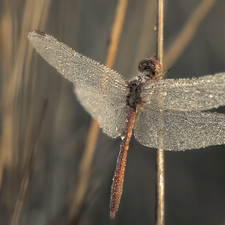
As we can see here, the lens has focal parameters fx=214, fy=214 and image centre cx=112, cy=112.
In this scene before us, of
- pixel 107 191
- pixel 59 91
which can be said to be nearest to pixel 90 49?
pixel 59 91

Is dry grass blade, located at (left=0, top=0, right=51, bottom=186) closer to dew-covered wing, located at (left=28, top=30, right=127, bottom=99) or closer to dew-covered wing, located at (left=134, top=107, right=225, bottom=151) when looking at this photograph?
dew-covered wing, located at (left=28, top=30, right=127, bottom=99)

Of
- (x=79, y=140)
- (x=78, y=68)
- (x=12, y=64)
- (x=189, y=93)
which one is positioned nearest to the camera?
(x=189, y=93)

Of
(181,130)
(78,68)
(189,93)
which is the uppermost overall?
(78,68)

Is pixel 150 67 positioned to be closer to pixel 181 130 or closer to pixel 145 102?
pixel 145 102

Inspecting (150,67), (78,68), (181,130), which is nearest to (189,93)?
(181,130)

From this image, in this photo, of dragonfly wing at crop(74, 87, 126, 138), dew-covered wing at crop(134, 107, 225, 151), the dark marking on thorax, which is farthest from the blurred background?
dew-covered wing at crop(134, 107, 225, 151)

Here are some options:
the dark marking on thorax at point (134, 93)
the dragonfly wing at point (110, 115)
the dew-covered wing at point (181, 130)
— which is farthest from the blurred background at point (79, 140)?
the dew-covered wing at point (181, 130)

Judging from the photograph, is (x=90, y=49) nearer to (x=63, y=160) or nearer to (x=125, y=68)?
(x=125, y=68)
